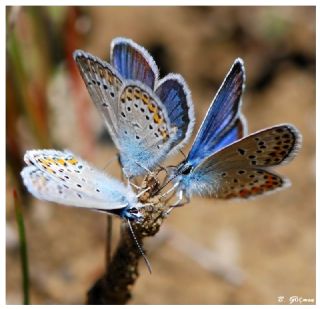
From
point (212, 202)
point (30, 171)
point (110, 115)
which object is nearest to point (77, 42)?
point (212, 202)

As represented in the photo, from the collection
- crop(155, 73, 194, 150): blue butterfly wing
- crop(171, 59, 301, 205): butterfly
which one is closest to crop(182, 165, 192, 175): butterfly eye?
crop(171, 59, 301, 205): butterfly

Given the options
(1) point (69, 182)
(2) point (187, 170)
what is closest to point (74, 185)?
(1) point (69, 182)

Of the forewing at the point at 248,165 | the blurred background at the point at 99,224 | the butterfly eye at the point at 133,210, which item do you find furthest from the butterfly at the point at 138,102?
the blurred background at the point at 99,224

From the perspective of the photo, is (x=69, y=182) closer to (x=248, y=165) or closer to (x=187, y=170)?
(x=187, y=170)

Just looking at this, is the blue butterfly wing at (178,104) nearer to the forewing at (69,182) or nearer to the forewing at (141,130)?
the forewing at (141,130)

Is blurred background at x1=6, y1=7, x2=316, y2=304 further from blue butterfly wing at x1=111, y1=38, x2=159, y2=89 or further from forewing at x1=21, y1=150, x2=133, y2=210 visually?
forewing at x1=21, y1=150, x2=133, y2=210

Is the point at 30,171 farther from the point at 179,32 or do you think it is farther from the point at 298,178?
the point at 179,32
